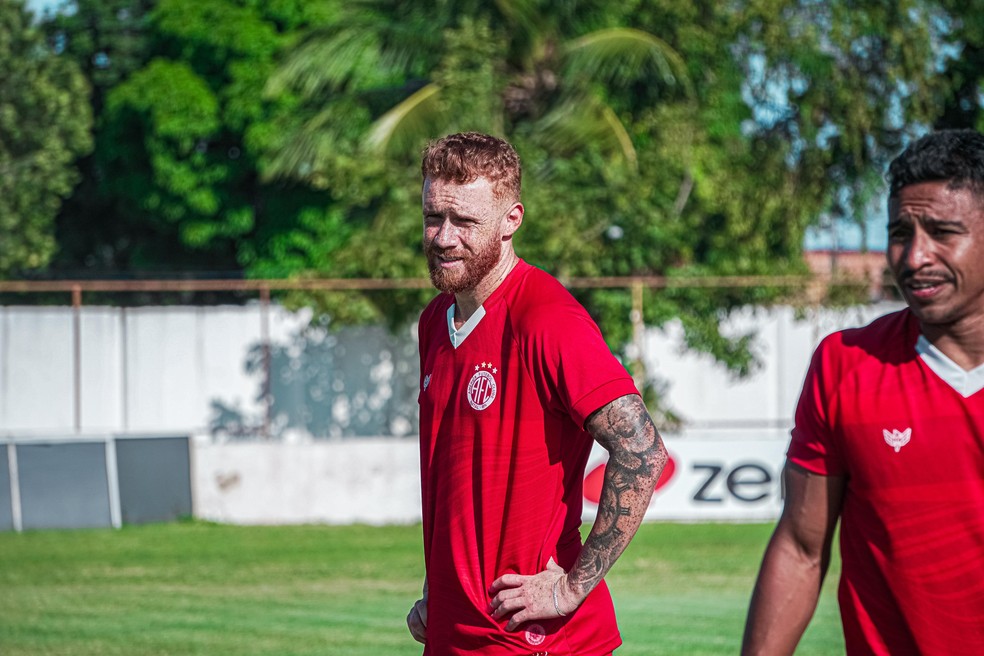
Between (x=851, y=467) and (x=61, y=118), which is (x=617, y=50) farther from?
(x=851, y=467)

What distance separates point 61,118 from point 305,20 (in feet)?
22.1

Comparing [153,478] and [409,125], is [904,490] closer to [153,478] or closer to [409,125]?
[153,478]

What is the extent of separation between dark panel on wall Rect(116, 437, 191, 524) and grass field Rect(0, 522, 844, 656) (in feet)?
0.86

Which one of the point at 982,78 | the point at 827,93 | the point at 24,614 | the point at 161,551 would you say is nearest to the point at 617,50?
the point at 827,93

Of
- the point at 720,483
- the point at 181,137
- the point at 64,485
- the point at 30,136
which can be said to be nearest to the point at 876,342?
the point at 720,483

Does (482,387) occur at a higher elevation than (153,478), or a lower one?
higher

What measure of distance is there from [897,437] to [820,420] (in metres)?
0.19

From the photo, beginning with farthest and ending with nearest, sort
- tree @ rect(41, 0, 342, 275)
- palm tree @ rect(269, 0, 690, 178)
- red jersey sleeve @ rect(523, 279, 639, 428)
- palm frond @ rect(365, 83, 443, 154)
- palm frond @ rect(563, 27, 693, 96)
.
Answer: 1. tree @ rect(41, 0, 342, 275)
2. palm frond @ rect(563, 27, 693, 96)
3. palm frond @ rect(365, 83, 443, 154)
4. palm tree @ rect(269, 0, 690, 178)
5. red jersey sleeve @ rect(523, 279, 639, 428)

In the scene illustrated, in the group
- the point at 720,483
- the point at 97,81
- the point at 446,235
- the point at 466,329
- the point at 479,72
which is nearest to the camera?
the point at 446,235

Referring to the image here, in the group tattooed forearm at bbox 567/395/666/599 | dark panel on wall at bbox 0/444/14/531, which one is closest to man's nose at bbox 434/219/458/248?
tattooed forearm at bbox 567/395/666/599

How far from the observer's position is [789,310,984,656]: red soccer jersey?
290 centimetres

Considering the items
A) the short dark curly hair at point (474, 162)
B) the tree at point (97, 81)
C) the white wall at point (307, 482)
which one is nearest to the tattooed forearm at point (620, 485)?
the short dark curly hair at point (474, 162)

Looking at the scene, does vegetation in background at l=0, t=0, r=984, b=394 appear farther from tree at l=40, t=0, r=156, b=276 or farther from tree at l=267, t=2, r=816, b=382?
tree at l=40, t=0, r=156, b=276

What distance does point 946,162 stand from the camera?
114 inches
